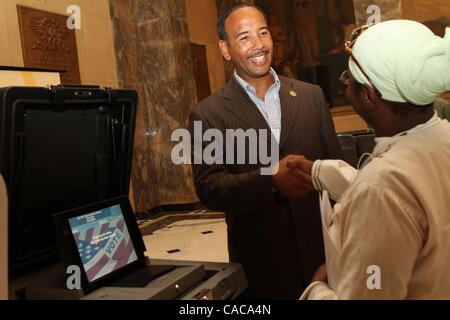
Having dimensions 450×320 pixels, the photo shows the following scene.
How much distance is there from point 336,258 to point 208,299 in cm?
34

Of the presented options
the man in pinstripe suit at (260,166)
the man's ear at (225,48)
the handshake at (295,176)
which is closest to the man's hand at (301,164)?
the handshake at (295,176)

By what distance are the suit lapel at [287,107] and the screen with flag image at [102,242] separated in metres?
0.87

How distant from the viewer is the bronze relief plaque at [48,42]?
6.40 meters

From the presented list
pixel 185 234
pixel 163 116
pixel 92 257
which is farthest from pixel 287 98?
pixel 163 116

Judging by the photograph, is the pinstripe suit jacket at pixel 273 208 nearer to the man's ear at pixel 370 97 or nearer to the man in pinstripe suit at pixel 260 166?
the man in pinstripe suit at pixel 260 166

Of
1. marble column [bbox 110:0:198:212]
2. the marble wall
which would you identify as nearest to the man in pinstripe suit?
the marble wall

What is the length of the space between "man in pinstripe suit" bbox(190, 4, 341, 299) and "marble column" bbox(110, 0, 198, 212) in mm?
6651

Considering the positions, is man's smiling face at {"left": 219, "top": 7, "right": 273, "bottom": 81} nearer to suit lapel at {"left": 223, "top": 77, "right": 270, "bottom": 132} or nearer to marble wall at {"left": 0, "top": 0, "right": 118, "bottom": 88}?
suit lapel at {"left": 223, "top": 77, "right": 270, "bottom": 132}

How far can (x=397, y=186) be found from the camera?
101 cm

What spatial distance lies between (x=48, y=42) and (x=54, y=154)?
5908mm

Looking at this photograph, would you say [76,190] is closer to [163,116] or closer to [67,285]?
[67,285]

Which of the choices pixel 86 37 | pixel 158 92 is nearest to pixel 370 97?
pixel 86 37

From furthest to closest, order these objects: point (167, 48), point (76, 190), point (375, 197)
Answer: point (167, 48) → point (76, 190) → point (375, 197)
